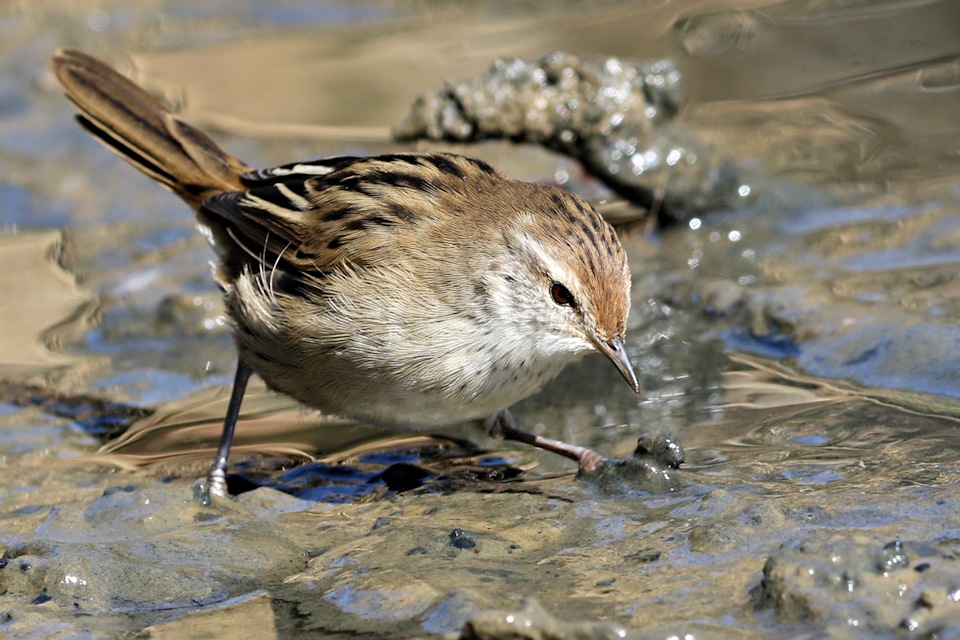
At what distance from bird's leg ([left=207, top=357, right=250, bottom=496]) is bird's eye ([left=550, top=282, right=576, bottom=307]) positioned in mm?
1765

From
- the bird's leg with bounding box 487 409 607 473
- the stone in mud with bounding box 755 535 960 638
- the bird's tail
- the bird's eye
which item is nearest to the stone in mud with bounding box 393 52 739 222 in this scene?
the bird's tail

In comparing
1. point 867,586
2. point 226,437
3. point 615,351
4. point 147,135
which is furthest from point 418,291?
point 867,586

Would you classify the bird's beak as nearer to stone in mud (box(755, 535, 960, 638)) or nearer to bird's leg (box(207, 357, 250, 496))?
stone in mud (box(755, 535, 960, 638))

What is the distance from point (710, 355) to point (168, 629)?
3.61 m

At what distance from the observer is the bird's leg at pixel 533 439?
5.52 m

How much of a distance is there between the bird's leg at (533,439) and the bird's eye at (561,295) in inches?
28.7

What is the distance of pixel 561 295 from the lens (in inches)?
206

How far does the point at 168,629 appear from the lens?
13.5 ft

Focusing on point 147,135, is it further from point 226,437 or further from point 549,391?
point 549,391

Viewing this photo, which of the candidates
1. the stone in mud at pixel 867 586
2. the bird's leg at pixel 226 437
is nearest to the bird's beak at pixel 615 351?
the stone in mud at pixel 867 586

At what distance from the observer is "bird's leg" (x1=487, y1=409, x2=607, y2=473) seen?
552 cm

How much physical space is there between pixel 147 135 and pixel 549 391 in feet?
8.77

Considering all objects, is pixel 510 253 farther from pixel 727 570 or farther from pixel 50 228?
pixel 50 228

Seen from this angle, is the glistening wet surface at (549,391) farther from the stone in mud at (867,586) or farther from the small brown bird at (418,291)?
the small brown bird at (418,291)
